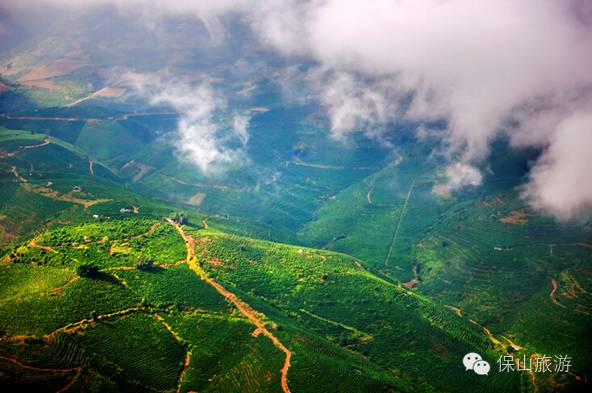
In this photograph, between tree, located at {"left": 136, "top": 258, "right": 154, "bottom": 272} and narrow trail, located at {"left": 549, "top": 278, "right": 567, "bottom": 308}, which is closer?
tree, located at {"left": 136, "top": 258, "right": 154, "bottom": 272}

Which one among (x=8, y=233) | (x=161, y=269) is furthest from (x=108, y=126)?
(x=161, y=269)

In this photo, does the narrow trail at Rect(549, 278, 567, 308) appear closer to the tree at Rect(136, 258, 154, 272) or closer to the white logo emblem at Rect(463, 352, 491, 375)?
the white logo emblem at Rect(463, 352, 491, 375)

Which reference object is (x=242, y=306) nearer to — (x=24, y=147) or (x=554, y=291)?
(x=554, y=291)

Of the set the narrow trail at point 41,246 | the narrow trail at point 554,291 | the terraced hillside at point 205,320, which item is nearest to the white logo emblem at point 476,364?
the terraced hillside at point 205,320

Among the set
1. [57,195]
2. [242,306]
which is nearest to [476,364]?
[242,306]

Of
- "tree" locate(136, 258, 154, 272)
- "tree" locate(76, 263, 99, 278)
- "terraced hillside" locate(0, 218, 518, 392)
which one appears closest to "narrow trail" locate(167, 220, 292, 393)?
"terraced hillside" locate(0, 218, 518, 392)

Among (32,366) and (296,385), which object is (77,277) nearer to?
(32,366)
